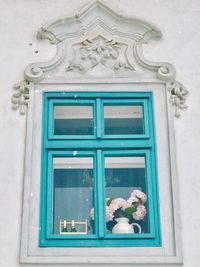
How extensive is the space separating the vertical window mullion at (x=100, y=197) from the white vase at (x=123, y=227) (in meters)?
0.12

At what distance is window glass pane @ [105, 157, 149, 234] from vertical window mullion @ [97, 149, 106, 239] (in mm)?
73

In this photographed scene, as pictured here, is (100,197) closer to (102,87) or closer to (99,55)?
(102,87)

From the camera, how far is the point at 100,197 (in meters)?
6.00

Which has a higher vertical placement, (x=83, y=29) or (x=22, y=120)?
(x=83, y=29)

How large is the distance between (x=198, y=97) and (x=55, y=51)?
142 centimetres

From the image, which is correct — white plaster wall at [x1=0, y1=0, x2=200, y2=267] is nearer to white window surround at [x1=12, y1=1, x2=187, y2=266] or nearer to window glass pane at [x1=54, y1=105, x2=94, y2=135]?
white window surround at [x1=12, y1=1, x2=187, y2=266]

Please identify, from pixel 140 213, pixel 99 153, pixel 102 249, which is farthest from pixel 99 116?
pixel 102 249

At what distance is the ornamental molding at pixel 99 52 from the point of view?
6.47 metres

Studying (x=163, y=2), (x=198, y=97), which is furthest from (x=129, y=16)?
(x=198, y=97)

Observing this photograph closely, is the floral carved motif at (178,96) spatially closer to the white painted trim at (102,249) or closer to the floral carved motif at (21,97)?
the white painted trim at (102,249)

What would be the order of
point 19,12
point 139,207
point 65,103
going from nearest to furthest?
point 139,207 < point 65,103 < point 19,12

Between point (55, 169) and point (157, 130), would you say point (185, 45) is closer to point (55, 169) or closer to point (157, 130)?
point (157, 130)

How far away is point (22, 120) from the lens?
248 inches

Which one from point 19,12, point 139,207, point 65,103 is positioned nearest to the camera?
point 139,207
